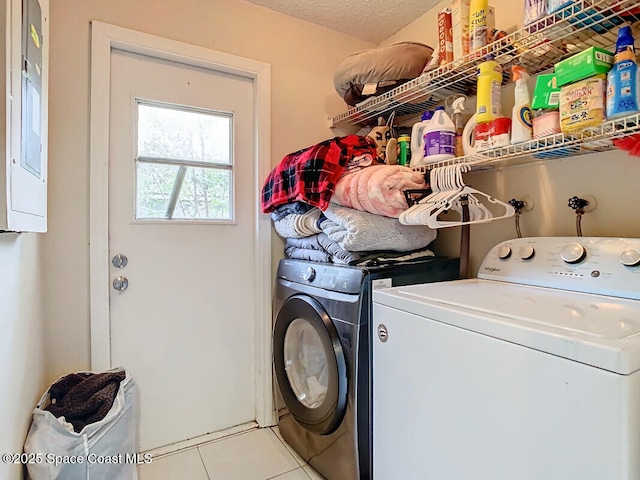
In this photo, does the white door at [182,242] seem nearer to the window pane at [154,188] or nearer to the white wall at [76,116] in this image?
the window pane at [154,188]

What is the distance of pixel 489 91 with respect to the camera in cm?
122

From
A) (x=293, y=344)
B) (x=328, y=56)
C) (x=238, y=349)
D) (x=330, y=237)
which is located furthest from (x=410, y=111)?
(x=238, y=349)

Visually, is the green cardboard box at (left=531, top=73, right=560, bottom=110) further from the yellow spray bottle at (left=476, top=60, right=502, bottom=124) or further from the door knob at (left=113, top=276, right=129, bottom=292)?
the door knob at (left=113, top=276, right=129, bottom=292)

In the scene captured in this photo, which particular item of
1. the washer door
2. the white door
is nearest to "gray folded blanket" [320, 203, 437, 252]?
the washer door

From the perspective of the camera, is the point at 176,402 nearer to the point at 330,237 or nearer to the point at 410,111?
the point at 330,237

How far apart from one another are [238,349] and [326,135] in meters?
1.32

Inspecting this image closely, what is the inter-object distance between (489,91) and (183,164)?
138 cm

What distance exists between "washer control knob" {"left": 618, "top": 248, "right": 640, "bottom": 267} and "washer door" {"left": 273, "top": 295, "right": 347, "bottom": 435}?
90cm

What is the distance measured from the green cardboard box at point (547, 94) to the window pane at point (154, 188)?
1.52 metres

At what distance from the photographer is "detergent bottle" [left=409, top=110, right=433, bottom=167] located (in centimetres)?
151

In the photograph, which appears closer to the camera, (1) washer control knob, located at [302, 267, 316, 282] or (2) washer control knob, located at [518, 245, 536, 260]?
(2) washer control knob, located at [518, 245, 536, 260]

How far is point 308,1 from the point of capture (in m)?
1.80

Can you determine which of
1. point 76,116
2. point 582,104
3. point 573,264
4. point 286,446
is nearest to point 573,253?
point 573,264

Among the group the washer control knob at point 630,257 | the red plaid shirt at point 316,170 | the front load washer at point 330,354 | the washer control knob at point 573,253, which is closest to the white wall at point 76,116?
the red plaid shirt at point 316,170
